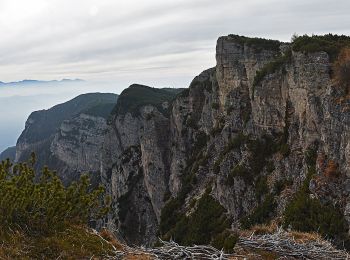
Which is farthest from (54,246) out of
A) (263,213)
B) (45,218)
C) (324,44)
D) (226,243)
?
(324,44)

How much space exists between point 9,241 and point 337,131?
33.9 metres

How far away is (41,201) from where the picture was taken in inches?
576

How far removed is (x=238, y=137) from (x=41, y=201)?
5106 centimetres

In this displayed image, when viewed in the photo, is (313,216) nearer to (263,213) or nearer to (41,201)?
(263,213)

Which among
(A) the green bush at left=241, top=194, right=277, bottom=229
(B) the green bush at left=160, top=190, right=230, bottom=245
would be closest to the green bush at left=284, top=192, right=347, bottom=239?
(A) the green bush at left=241, top=194, right=277, bottom=229

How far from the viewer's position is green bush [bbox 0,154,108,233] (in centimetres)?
1395

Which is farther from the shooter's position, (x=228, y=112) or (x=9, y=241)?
(x=228, y=112)

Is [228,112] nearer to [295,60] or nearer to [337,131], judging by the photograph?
[295,60]

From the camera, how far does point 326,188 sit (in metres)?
39.4

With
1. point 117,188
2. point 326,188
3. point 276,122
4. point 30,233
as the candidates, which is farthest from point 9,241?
point 117,188

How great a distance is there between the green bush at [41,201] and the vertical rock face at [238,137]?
27775mm

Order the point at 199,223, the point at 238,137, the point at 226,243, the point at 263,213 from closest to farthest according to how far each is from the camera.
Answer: the point at 226,243
the point at 263,213
the point at 199,223
the point at 238,137

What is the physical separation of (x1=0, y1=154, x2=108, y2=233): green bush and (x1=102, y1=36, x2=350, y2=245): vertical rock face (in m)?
27.8

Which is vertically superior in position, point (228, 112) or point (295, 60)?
point (295, 60)
